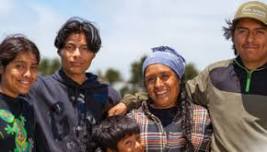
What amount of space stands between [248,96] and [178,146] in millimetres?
714

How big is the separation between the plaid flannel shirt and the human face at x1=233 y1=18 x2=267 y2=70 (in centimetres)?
59

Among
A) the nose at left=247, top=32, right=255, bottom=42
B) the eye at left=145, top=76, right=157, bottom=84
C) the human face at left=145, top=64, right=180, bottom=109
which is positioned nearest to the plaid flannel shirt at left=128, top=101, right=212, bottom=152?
the human face at left=145, top=64, right=180, bottom=109

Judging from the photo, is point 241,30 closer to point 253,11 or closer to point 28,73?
point 253,11

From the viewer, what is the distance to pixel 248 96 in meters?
4.68

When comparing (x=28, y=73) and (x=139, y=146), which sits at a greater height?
(x=28, y=73)

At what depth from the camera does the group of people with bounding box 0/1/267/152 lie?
4.58m

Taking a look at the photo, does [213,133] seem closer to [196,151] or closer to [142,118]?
[196,151]

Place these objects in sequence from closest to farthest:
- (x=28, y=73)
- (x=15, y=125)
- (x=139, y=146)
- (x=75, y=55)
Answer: (x=15, y=125) → (x=28, y=73) → (x=139, y=146) → (x=75, y=55)

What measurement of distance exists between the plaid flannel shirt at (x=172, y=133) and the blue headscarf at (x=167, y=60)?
39 cm

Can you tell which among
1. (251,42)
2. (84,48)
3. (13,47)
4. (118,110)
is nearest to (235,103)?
(251,42)

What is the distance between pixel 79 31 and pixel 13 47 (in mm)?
646

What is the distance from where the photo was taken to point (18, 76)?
4504 millimetres

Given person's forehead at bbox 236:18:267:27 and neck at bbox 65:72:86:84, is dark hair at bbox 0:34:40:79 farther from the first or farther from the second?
person's forehead at bbox 236:18:267:27

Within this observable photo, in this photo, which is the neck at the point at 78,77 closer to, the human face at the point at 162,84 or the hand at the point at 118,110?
the hand at the point at 118,110
